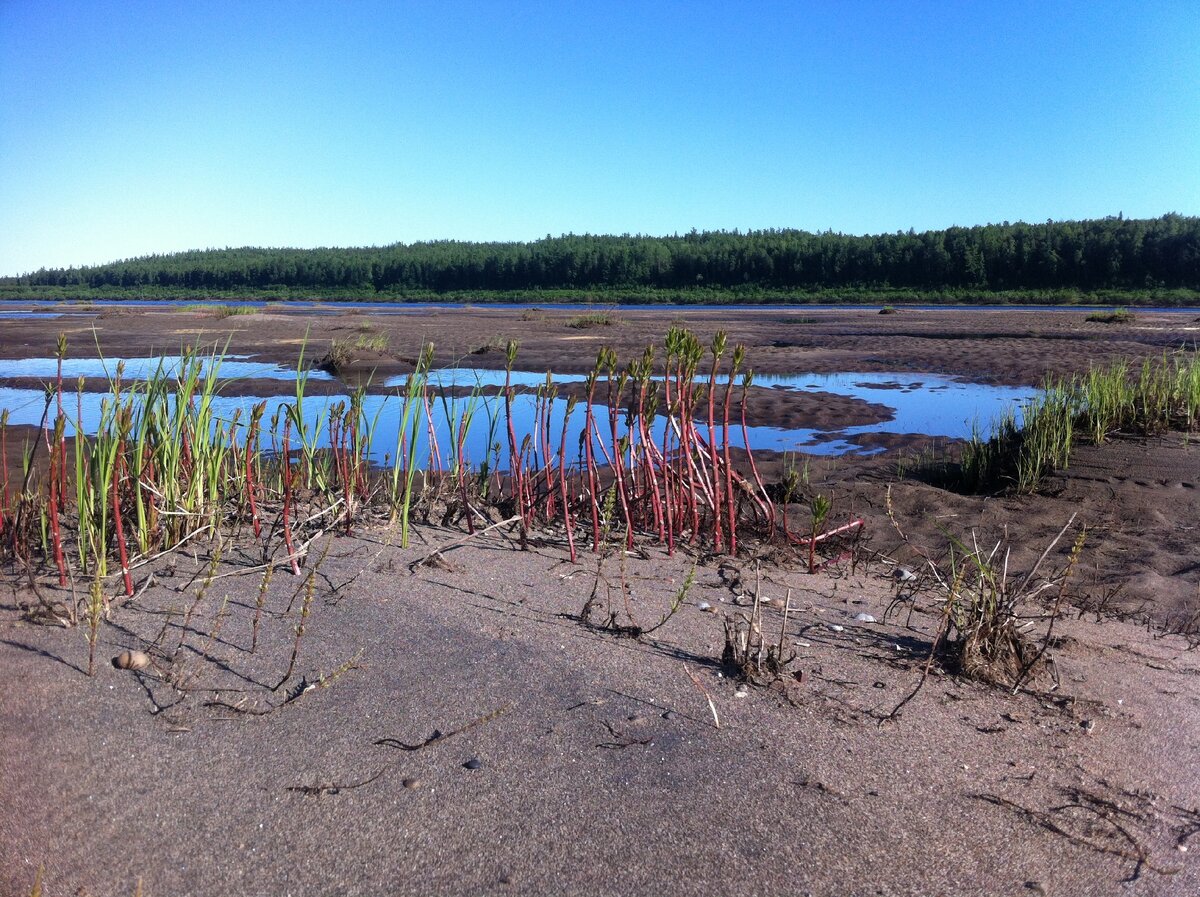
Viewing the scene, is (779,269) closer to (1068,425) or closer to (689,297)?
(689,297)

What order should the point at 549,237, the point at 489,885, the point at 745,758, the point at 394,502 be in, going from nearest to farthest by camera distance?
the point at 489,885 → the point at 745,758 → the point at 394,502 → the point at 549,237

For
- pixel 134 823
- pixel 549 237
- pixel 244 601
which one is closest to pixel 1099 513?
pixel 244 601

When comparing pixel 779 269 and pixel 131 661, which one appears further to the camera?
pixel 779 269

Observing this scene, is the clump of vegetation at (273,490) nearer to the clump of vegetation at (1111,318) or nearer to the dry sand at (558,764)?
the dry sand at (558,764)

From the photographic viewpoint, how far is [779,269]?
64562 millimetres

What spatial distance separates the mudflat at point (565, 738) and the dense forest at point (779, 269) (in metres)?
47.6

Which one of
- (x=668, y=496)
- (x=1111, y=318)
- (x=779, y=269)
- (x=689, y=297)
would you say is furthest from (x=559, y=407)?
(x=779, y=269)

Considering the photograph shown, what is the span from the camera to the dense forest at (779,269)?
52656 millimetres

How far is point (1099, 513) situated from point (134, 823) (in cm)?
566

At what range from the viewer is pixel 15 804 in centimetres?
183

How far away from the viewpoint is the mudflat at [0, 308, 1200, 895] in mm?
1735

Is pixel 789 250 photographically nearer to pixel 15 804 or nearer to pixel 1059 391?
pixel 1059 391

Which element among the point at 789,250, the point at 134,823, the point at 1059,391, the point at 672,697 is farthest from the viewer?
the point at 789,250

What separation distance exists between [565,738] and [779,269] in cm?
6501
